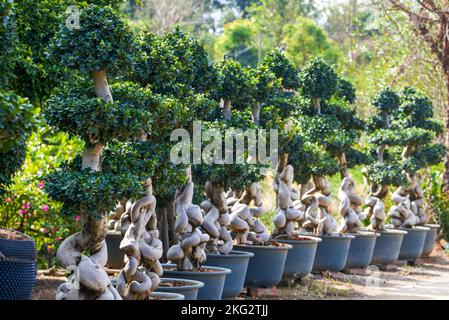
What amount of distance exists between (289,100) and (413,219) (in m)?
4.25

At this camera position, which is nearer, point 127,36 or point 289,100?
point 127,36

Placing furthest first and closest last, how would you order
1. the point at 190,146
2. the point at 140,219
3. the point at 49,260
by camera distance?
the point at 49,260 → the point at 190,146 → the point at 140,219

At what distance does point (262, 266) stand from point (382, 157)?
459 centimetres

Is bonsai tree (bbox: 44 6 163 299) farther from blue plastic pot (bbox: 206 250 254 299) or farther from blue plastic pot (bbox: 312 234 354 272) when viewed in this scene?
A: blue plastic pot (bbox: 312 234 354 272)

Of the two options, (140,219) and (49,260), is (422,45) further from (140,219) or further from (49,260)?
(140,219)

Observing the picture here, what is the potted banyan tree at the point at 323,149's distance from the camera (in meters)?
10.3

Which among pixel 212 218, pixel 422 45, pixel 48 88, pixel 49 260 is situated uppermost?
pixel 422 45

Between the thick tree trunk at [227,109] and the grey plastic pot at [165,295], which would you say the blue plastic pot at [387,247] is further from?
the grey plastic pot at [165,295]

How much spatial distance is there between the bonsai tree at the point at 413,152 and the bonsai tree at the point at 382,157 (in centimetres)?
18

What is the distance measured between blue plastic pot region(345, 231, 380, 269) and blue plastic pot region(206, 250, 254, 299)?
11.6 ft

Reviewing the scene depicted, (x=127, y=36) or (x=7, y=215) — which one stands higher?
(x=127, y=36)

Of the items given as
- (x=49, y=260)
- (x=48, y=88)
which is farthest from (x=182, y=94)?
(x=49, y=260)

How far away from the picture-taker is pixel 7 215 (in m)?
9.34

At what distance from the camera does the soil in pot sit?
8.46 meters
